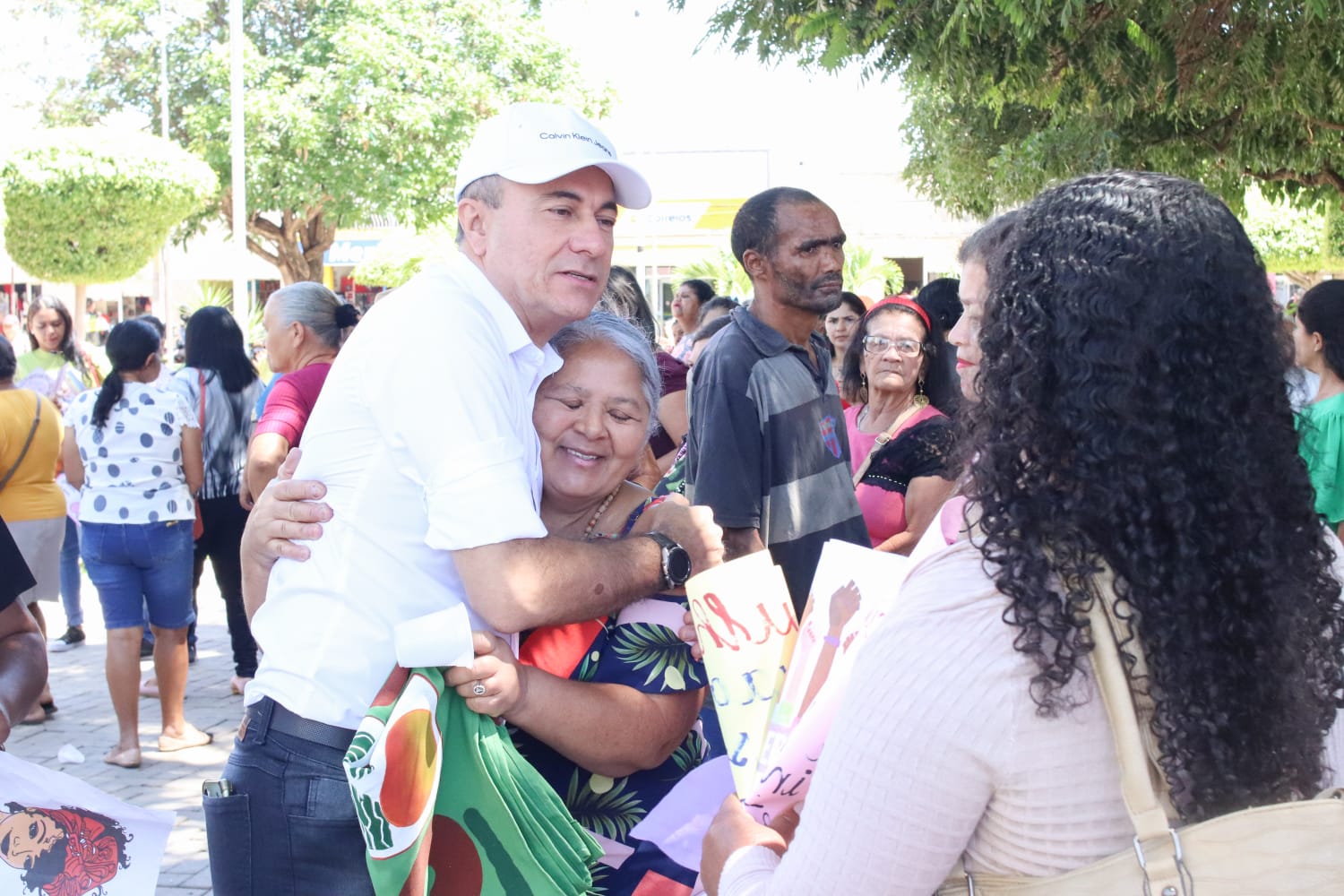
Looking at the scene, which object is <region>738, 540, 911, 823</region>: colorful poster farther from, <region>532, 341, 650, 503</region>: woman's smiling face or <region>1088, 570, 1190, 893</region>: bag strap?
<region>532, 341, 650, 503</region>: woman's smiling face

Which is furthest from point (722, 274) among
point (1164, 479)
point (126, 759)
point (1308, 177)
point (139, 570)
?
point (1164, 479)

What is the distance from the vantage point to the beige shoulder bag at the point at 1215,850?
1241 millimetres

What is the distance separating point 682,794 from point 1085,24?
3631 mm

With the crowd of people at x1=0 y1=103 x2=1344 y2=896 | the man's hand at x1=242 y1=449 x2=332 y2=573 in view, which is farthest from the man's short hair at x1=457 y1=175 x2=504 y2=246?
the man's hand at x1=242 y1=449 x2=332 y2=573

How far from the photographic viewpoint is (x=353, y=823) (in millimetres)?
2012

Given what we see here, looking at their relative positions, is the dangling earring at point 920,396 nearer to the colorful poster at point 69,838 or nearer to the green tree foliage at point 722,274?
the colorful poster at point 69,838

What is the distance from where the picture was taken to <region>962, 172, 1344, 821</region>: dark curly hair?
128 centimetres

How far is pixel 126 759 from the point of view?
5.96 meters

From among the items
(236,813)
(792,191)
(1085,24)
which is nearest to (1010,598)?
Result: (236,813)

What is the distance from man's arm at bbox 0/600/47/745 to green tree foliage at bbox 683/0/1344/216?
293 centimetres

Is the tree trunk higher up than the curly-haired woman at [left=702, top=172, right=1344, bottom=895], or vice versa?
the tree trunk

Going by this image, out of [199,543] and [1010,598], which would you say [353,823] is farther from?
[199,543]

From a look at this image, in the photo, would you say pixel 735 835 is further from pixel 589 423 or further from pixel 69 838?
pixel 69 838

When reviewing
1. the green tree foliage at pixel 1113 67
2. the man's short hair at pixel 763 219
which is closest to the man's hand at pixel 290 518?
the man's short hair at pixel 763 219
